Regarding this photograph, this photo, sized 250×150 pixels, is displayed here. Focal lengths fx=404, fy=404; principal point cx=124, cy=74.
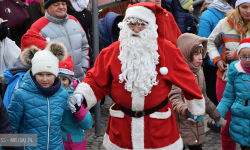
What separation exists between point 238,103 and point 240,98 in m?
0.06

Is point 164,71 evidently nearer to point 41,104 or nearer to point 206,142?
point 41,104

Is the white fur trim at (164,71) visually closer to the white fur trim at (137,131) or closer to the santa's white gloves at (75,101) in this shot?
the white fur trim at (137,131)

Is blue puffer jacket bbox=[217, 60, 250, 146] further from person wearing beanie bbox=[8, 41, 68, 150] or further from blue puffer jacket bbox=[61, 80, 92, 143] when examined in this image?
person wearing beanie bbox=[8, 41, 68, 150]

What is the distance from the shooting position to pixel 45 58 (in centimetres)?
390

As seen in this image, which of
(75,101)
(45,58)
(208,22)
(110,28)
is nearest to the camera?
(75,101)

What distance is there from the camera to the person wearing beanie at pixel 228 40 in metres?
5.26

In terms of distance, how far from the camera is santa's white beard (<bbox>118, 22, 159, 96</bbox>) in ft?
11.9

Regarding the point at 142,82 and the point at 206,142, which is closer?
the point at 142,82

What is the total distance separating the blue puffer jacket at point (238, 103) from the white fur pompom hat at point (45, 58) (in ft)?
6.86

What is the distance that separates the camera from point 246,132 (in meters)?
4.73

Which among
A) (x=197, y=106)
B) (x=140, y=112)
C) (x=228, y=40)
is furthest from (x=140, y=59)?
(x=228, y=40)

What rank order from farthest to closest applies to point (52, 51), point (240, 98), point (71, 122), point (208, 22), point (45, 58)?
1. point (208, 22)
2. point (240, 98)
3. point (71, 122)
4. point (52, 51)
5. point (45, 58)

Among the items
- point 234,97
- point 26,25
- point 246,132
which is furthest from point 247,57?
point 26,25

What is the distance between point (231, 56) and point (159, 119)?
2146 millimetres
